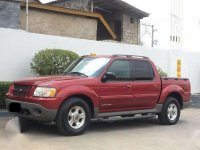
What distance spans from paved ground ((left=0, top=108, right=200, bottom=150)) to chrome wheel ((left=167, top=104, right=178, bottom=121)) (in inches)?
11.0

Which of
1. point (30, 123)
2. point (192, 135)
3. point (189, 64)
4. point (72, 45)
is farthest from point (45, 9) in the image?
point (192, 135)

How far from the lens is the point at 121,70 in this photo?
395 inches

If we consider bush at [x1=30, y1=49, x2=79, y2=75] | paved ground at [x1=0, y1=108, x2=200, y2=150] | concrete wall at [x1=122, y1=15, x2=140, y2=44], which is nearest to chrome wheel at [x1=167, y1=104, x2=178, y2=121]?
paved ground at [x1=0, y1=108, x2=200, y2=150]

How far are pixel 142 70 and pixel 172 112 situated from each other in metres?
1.63

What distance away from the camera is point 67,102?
8750mm

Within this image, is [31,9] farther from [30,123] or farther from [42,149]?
[42,149]

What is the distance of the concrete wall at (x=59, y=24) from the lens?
19797mm

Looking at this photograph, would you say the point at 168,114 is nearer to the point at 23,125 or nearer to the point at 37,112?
the point at 23,125

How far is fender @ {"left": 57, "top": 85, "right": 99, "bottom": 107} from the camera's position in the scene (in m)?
8.60

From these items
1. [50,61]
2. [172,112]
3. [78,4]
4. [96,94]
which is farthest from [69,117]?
[78,4]

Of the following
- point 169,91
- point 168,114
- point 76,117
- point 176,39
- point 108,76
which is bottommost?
point 168,114

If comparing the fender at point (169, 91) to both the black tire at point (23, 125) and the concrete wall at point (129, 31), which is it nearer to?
the black tire at point (23, 125)

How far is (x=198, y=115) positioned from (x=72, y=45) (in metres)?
5.11

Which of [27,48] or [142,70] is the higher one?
[27,48]
